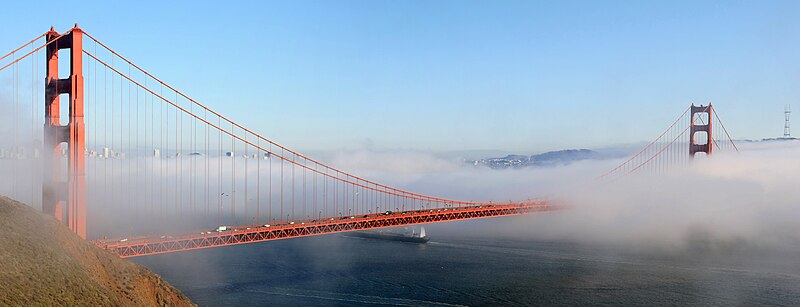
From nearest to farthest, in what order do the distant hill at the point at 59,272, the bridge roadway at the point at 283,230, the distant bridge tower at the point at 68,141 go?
the distant hill at the point at 59,272 < the distant bridge tower at the point at 68,141 < the bridge roadway at the point at 283,230

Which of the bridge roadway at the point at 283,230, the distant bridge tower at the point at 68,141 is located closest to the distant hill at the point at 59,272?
the distant bridge tower at the point at 68,141

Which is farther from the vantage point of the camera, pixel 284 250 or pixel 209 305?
pixel 284 250

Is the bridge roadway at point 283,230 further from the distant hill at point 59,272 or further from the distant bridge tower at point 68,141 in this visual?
the distant hill at point 59,272

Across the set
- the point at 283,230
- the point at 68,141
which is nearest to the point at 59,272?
the point at 68,141

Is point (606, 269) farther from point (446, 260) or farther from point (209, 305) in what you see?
point (209, 305)

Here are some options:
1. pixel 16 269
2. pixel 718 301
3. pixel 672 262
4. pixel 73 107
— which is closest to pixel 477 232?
pixel 672 262

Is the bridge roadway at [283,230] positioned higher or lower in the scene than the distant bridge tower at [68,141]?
lower

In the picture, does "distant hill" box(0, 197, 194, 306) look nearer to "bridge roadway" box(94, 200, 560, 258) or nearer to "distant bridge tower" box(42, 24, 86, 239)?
"distant bridge tower" box(42, 24, 86, 239)

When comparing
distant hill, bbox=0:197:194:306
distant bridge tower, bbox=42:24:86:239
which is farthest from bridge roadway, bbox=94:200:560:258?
distant hill, bbox=0:197:194:306
